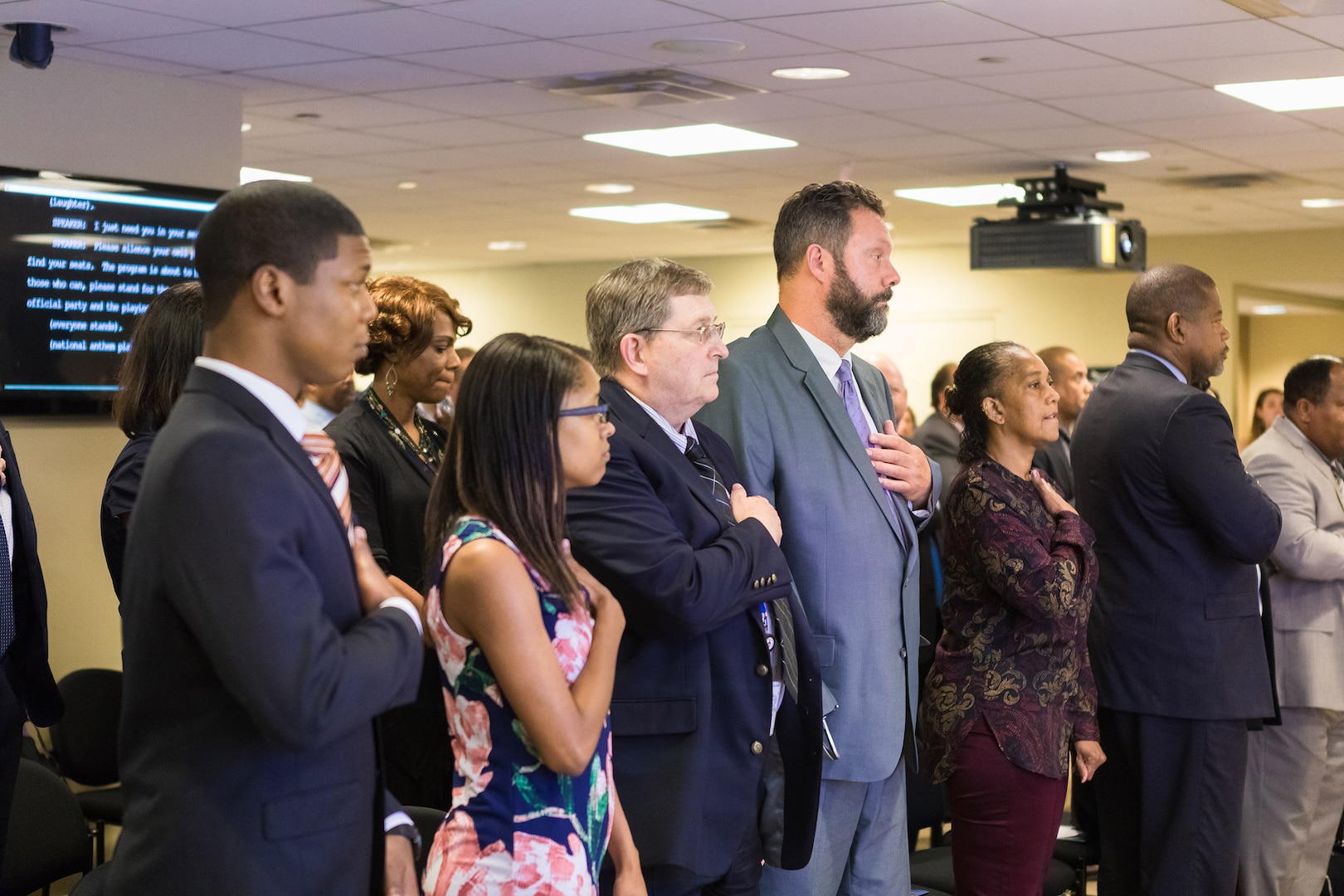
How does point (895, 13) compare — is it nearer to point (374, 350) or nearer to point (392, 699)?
point (374, 350)

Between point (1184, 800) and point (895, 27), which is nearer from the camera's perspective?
point (1184, 800)

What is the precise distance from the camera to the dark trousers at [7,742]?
291 cm

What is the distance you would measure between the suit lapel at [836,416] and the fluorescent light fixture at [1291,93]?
365 cm

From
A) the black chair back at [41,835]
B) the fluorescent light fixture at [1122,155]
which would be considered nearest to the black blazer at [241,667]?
the black chair back at [41,835]

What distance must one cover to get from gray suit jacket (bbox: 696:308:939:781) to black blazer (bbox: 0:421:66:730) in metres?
1.50

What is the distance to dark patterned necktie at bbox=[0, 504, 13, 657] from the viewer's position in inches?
117

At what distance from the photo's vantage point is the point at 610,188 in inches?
343

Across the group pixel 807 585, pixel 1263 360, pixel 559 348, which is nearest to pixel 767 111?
pixel 807 585

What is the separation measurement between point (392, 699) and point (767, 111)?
507cm

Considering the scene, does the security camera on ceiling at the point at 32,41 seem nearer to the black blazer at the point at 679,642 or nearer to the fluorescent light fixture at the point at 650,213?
the black blazer at the point at 679,642

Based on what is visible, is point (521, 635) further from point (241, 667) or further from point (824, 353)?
point (824, 353)

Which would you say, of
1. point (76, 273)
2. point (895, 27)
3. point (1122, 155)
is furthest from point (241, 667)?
point (1122, 155)

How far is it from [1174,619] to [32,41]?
4.03 m

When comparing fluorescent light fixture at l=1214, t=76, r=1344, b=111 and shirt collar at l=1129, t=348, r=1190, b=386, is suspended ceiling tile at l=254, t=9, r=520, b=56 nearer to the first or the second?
shirt collar at l=1129, t=348, r=1190, b=386
